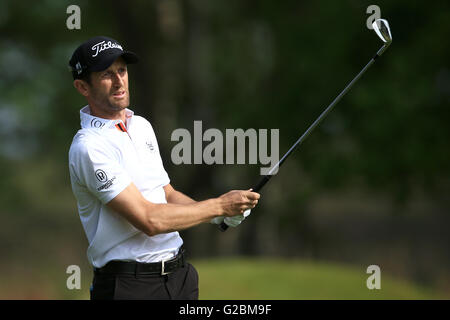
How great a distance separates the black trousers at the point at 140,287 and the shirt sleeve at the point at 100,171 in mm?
475

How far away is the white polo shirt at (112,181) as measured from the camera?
3.37 metres

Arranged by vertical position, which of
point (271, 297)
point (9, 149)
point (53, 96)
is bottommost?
point (271, 297)

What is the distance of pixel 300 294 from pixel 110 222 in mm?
4881

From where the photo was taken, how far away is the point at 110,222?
3502 millimetres

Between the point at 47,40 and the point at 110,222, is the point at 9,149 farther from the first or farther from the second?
the point at 110,222

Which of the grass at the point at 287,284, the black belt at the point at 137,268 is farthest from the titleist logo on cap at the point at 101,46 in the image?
the grass at the point at 287,284

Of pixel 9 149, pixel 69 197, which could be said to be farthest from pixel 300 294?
pixel 69 197

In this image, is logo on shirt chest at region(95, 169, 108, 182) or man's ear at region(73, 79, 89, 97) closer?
logo on shirt chest at region(95, 169, 108, 182)

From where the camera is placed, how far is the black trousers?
3.51 meters

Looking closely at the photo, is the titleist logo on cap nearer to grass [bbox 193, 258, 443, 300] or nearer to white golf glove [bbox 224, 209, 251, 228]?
white golf glove [bbox 224, 209, 251, 228]
